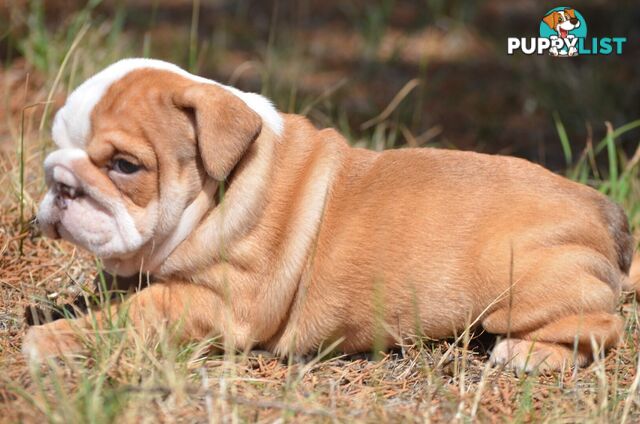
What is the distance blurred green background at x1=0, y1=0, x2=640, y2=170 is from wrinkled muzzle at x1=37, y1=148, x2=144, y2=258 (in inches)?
90.7

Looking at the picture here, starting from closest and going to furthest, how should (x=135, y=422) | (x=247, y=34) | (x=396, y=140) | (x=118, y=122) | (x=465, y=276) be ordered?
(x=135, y=422) → (x=118, y=122) → (x=465, y=276) → (x=396, y=140) → (x=247, y=34)

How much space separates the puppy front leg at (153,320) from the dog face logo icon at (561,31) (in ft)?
10.8

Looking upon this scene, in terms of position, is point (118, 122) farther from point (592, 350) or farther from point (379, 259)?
point (592, 350)

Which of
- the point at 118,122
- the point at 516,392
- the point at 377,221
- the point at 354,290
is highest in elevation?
the point at 118,122

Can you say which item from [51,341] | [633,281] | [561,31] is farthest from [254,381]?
[561,31]

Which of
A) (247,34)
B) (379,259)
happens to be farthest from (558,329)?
(247,34)

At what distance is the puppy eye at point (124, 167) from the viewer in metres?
3.58

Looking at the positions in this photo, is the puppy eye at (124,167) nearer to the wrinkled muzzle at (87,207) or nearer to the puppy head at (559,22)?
the wrinkled muzzle at (87,207)

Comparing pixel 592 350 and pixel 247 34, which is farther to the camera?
pixel 247 34

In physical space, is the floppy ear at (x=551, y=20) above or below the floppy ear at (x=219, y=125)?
above

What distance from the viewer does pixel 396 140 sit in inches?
267

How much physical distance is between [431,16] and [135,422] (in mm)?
6777

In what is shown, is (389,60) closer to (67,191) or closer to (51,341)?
(67,191)

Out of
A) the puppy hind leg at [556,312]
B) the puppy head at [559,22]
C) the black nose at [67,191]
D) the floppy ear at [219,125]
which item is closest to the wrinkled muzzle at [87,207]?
the black nose at [67,191]
